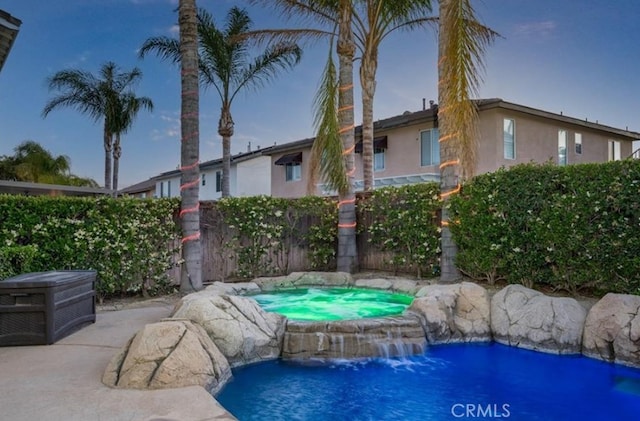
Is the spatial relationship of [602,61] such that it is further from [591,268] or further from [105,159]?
[105,159]

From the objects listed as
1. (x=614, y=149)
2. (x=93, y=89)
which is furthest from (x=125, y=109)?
(x=614, y=149)

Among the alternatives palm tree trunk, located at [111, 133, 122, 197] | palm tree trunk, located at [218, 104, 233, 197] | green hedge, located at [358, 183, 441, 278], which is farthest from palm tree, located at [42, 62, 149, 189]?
green hedge, located at [358, 183, 441, 278]

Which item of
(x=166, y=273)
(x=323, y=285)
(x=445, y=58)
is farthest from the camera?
(x=323, y=285)

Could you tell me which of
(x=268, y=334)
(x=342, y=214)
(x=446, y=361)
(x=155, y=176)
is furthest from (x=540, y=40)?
(x=155, y=176)

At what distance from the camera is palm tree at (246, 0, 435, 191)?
40.7 feet

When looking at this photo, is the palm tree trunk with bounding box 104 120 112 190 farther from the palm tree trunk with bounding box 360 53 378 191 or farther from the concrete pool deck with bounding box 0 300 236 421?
the concrete pool deck with bounding box 0 300 236 421

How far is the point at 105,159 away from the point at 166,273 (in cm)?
1691

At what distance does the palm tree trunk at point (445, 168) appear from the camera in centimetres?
919

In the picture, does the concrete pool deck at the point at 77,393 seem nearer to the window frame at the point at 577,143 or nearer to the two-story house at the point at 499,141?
the two-story house at the point at 499,141

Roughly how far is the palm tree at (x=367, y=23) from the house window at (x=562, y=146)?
8464mm

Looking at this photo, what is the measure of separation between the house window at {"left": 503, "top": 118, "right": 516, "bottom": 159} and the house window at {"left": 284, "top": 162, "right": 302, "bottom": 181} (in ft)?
34.9

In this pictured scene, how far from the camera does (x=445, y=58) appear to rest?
8828 mm

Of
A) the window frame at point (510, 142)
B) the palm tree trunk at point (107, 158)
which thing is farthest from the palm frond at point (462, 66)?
the palm tree trunk at point (107, 158)

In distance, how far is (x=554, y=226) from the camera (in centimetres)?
761
